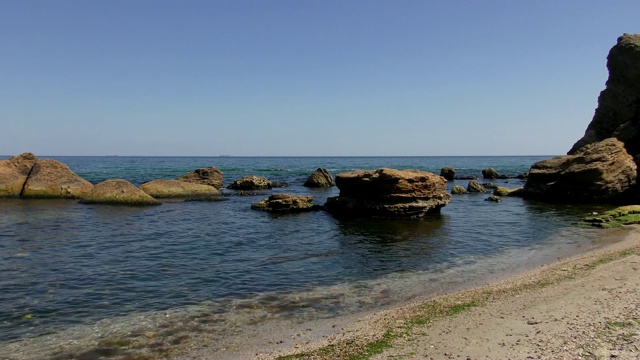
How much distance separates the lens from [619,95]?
138ft

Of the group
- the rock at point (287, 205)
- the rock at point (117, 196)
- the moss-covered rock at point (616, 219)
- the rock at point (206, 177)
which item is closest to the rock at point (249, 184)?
the rock at point (206, 177)

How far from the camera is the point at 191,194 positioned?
36.5 metres

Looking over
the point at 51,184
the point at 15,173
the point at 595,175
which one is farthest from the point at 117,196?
the point at 595,175

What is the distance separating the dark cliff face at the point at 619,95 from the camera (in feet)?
132

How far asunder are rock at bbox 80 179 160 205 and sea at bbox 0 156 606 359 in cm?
355

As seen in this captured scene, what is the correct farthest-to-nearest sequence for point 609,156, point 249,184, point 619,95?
point 249,184 < point 619,95 < point 609,156

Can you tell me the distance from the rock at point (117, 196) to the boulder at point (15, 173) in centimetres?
586

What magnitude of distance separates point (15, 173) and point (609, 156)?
1748 inches

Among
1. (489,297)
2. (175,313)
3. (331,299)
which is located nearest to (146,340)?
(175,313)

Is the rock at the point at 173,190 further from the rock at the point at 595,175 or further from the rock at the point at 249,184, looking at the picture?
the rock at the point at 595,175

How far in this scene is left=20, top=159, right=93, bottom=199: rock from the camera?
31203mm

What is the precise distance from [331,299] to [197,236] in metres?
10.5

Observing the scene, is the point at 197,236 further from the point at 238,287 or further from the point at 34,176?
the point at 34,176

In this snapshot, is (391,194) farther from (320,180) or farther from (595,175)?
(320,180)
